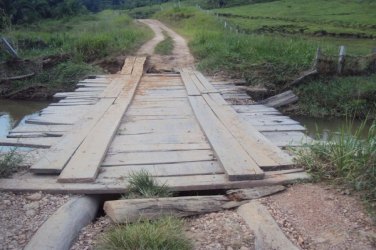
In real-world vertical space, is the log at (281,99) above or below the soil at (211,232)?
below

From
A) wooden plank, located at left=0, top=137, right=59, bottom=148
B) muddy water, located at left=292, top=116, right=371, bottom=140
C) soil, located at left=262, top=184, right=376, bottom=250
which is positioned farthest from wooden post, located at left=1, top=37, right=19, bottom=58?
soil, located at left=262, top=184, right=376, bottom=250

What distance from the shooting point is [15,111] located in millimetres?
10859

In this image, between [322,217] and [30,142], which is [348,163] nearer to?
[322,217]

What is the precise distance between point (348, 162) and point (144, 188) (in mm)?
1759

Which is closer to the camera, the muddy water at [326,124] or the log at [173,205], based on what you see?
the log at [173,205]

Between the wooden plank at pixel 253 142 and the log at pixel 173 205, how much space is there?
571 mm

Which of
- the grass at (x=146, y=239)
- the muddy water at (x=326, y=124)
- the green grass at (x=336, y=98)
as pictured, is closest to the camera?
the grass at (x=146, y=239)

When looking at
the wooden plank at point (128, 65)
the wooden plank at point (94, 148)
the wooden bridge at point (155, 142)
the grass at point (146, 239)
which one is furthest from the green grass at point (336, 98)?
the grass at point (146, 239)

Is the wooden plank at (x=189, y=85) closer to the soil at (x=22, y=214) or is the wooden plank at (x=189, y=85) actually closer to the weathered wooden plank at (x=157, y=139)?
the weathered wooden plank at (x=157, y=139)

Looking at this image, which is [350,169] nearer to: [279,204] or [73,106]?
[279,204]

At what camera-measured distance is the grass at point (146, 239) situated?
273 cm

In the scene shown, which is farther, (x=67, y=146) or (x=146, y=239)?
(x=67, y=146)

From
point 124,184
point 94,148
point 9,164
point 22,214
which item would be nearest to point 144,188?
point 124,184

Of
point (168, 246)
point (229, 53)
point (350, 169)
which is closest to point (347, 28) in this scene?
point (229, 53)
